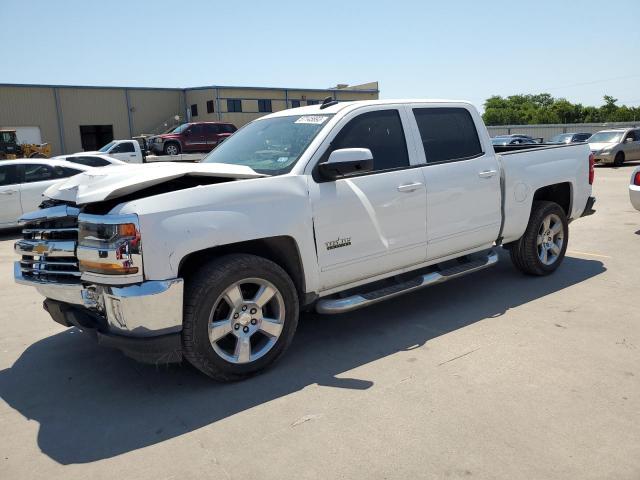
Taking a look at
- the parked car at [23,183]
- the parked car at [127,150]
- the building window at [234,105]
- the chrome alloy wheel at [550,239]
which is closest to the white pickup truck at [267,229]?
the chrome alloy wheel at [550,239]

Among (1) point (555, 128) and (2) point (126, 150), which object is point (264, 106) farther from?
(1) point (555, 128)

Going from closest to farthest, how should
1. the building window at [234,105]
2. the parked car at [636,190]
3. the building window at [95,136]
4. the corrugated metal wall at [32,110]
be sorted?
the parked car at [636,190] → the corrugated metal wall at [32,110] → the building window at [95,136] → the building window at [234,105]

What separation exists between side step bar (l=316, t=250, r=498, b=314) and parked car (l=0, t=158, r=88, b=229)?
7646 millimetres

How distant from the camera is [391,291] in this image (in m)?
4.39

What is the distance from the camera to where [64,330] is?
16.2 feet

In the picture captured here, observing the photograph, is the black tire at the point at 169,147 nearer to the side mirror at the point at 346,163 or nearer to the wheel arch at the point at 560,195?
the wheel arch at the point at 560,195

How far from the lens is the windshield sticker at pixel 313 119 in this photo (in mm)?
4351

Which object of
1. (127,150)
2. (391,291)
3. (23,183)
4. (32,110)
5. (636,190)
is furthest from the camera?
(32,110)

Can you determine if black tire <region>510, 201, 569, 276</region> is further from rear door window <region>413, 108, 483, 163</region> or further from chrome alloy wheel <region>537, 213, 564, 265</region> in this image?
rear door window <region>413, 108, 483, 163</region>

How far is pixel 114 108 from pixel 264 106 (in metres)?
11.8

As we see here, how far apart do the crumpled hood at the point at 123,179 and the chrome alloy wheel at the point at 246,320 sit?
2.63 feet

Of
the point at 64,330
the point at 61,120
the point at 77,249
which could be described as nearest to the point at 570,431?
the point at 77,249

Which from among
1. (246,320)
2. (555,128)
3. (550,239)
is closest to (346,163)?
(246,320)

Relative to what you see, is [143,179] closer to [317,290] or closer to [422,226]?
[317,290]
